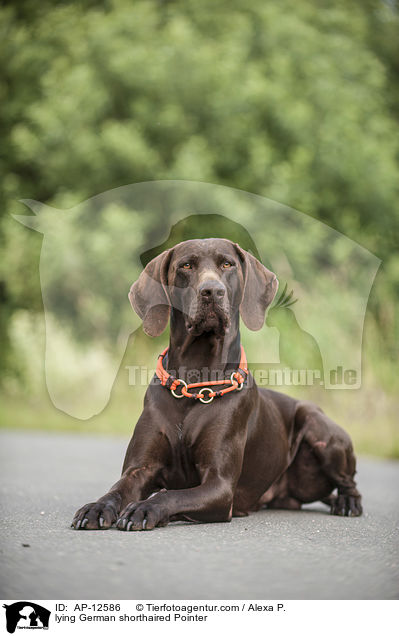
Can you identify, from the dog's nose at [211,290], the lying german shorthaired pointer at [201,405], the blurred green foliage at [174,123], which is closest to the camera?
the lying german shorthaired pointer at [201,405]

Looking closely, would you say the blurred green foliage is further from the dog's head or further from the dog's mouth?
the dog's mouth

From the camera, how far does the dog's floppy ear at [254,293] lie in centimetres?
420

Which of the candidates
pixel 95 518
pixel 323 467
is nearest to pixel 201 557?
pixel 95 518

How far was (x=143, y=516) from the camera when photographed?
341cm

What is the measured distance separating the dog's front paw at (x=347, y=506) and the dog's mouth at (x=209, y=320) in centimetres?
150

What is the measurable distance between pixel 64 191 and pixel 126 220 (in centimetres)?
440

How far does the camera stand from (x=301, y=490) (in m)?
4.83

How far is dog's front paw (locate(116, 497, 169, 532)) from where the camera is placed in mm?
3375

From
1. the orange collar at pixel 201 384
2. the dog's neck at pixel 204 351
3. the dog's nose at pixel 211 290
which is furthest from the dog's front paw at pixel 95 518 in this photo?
the dog's nose at pixel 211 290

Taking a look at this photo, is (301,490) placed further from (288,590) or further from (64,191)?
(64,191)

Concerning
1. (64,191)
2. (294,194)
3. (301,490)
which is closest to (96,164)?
(64,191)

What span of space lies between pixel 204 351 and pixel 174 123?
1000cm

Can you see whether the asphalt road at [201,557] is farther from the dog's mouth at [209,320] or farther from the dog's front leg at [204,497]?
the dog's mouth at [209,320]
